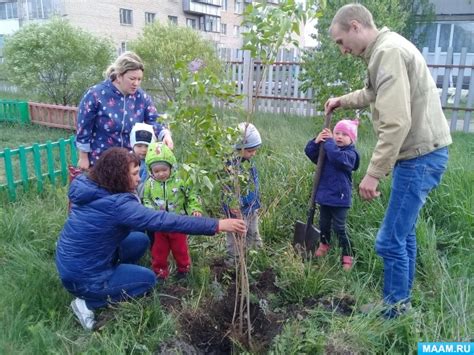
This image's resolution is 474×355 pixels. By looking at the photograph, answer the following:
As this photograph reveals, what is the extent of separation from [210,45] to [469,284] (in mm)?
8390

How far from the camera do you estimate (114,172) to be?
8.12 feet

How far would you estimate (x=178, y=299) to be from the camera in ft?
8.98

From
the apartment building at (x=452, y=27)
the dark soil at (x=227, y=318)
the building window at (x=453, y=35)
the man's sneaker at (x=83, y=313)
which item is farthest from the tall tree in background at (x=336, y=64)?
the building window at (x=453, y=35)

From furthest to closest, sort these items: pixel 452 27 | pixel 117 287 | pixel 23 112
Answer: pixel 452 27 → pixel 23 112 → pixel 117 287

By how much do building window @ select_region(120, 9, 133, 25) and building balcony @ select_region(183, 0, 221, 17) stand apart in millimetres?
5941

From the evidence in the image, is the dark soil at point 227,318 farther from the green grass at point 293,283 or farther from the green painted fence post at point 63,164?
the green painted fence post at point 63,164

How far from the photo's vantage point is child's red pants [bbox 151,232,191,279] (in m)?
3.01

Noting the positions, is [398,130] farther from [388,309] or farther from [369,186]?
[388,309]

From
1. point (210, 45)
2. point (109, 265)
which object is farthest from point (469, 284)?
point (210, 45)

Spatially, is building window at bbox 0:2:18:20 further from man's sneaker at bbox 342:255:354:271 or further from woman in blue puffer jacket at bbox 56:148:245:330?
man's sneaker at bbox 342:255:354:271

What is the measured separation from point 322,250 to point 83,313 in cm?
185

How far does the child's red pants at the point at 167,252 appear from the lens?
301 centimetres

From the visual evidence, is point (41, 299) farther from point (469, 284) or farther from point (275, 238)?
point (469, 284)

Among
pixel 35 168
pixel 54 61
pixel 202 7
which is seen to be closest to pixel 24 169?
pixel 35 168
